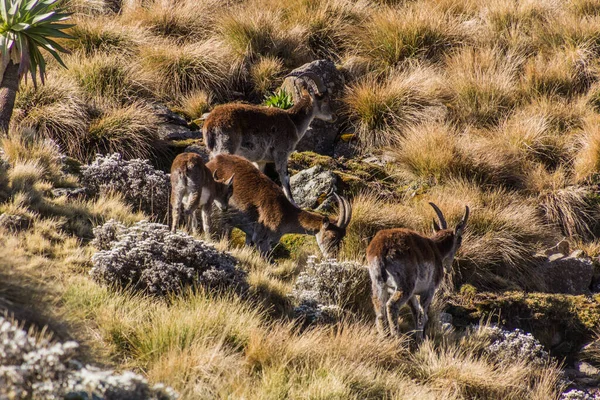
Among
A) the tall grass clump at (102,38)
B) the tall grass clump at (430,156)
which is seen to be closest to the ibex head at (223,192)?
the tall grass clump at (430,156)

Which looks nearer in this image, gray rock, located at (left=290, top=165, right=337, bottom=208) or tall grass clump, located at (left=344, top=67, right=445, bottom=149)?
gray rock, located at (left=290, top=165, right=337, bottom=208)

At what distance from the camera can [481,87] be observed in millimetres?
15688

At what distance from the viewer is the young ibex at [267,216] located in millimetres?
10570

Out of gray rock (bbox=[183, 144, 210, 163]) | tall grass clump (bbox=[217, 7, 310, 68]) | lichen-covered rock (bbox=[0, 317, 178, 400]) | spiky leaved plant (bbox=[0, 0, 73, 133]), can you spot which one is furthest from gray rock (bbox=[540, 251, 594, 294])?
lichen-covered rock (bbox=[0, 317, 178, 400])

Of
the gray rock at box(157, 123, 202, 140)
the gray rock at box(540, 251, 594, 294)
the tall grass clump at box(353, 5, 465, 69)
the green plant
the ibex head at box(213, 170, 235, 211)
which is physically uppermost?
the tall grass clump at box(353, 5, 465, 69)

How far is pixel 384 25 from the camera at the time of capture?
56.6ft

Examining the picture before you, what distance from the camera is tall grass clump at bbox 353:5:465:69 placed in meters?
17.0

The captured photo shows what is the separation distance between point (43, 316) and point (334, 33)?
1361 cm

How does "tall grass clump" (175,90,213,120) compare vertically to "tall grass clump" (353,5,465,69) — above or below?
below

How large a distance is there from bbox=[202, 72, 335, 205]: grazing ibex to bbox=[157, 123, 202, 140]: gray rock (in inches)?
62.5

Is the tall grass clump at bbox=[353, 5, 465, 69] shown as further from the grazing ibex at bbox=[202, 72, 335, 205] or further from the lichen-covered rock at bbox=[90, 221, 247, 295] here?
the lichen-covered rock at bbox=[90, 221, 247, 295]

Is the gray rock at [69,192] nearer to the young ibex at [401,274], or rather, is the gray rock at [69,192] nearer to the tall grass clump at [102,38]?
the young ibex at [401,274]

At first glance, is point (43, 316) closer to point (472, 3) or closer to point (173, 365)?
point (173, 365)

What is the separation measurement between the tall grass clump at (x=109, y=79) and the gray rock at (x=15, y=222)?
5171 millimetres
